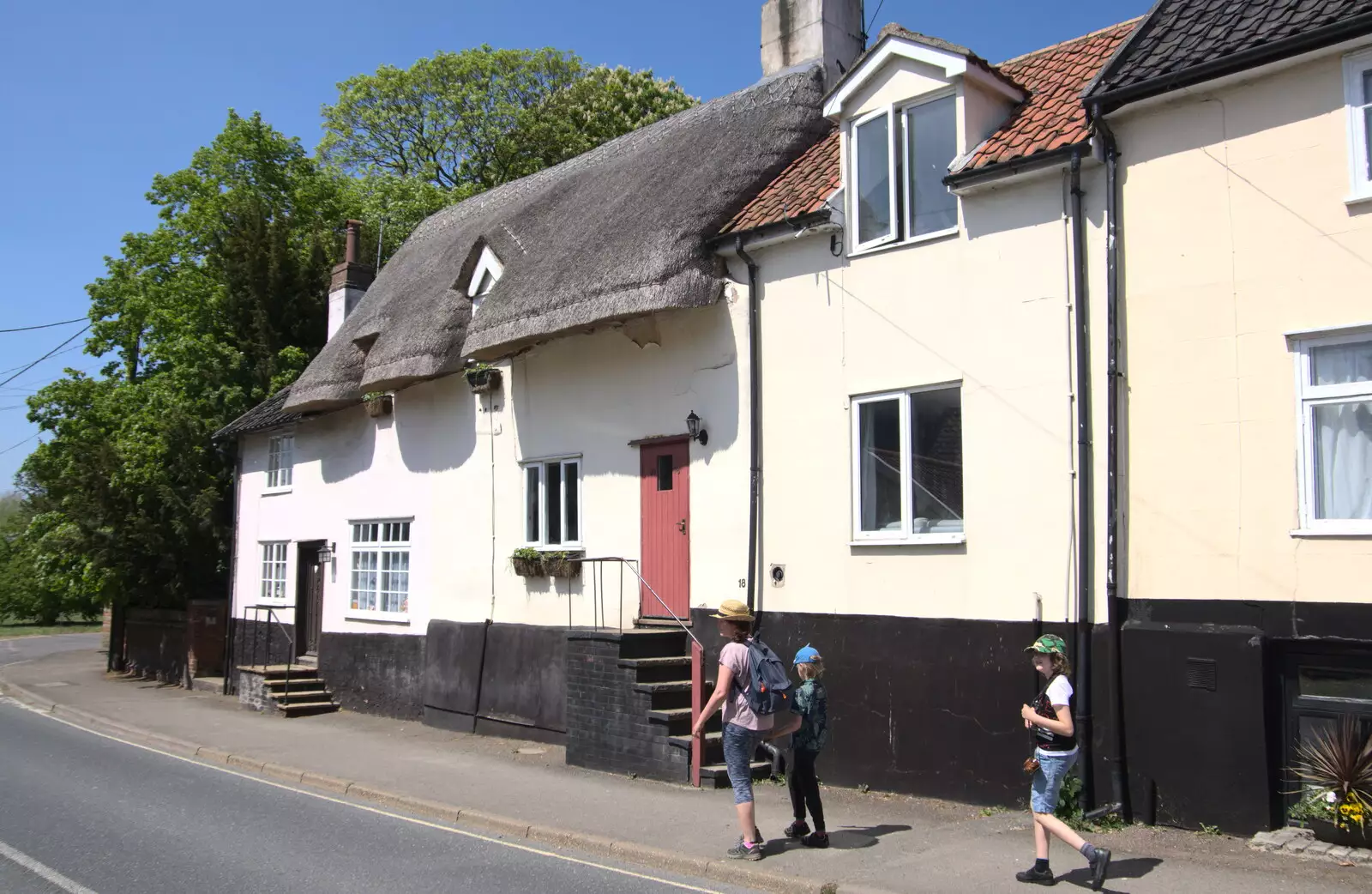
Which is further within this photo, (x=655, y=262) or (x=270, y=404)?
(x=270, y=404)

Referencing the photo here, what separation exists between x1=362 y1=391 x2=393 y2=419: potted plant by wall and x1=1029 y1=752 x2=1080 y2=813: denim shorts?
1357 centimetres

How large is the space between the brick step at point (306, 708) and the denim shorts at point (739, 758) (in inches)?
482

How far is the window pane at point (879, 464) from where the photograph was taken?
10.7 metres

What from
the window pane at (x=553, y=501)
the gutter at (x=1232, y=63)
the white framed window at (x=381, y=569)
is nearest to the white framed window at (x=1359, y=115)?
the gutter at (x=1232, y=63)

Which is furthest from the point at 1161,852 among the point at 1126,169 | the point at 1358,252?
the point at 1126,169

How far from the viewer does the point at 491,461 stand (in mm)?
15805

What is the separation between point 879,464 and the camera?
10.8 metres

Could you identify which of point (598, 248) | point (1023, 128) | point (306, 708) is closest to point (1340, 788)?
point (1023, 128)

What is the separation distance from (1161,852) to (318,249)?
Result: 23.5 meters

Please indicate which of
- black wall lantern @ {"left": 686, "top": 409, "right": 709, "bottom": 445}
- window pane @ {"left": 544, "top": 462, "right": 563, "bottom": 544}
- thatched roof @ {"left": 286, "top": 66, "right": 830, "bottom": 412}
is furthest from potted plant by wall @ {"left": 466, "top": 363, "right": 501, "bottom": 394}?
black wall lantern @ {"left": 686, "top": 409, "right": 709, "bottom": 445}

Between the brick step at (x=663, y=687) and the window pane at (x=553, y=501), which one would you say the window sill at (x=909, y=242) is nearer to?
the brick step at (x=663, y=687)

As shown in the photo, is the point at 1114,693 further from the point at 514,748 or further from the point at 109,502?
the point at 109,502

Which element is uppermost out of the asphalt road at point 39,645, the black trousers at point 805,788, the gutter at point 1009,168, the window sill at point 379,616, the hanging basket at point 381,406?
the gutter at point 1009,168

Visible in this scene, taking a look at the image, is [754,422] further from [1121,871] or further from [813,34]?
[813,34]
